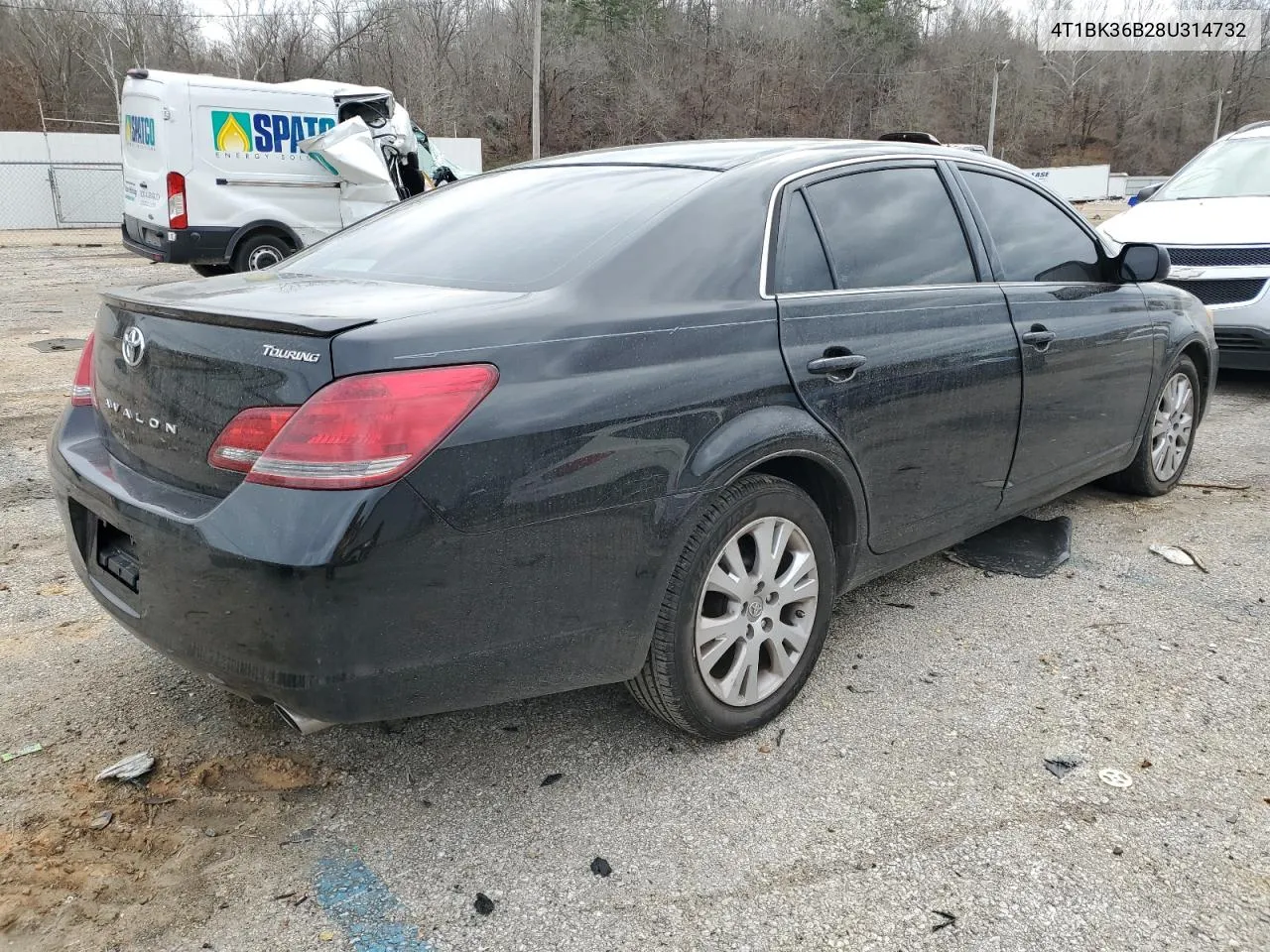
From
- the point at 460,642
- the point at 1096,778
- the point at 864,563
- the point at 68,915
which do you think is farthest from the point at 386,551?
the point at 1096,778

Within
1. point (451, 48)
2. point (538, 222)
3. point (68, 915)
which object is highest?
point (451, 48)

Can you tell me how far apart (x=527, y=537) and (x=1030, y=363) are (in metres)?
2.24

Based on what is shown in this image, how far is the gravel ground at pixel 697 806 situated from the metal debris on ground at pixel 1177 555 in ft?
1.54

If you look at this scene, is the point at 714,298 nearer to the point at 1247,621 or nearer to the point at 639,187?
the point at 639,187

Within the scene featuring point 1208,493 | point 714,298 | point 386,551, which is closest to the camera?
point 386,551

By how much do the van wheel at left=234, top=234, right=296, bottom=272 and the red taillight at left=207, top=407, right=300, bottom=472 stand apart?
34.7ft

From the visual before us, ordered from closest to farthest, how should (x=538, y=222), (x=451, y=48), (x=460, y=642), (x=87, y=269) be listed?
1. (x=460, y=642)
2. (x=538, y=222)
3. (x=87, y=269)
4. (x=451, y=48)

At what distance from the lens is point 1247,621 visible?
3.59m

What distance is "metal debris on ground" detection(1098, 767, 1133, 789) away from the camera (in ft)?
8.61

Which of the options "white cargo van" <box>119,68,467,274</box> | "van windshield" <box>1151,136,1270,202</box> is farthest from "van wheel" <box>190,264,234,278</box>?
"van windshield" <box>1151,136,1270,202</box>

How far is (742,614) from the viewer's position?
272 cm

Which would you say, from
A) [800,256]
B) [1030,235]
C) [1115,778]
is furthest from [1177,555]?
[800,256]

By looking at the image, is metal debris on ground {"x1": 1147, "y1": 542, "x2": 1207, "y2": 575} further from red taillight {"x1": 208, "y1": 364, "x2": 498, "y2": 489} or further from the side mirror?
red taillight {"x1": 208, "y1": 364, "x2": 498, "y2": 489}

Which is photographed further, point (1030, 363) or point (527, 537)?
point (1030, 363)
